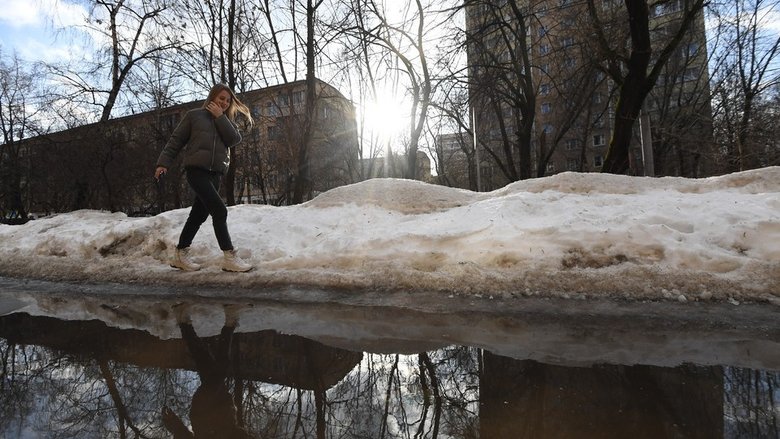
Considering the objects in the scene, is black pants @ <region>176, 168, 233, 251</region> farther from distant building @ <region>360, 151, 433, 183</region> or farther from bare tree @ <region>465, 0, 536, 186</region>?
distant building @ <region>360, 151, 433, 183</region>

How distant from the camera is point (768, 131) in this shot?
16.3 metres

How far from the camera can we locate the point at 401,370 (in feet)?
7.84

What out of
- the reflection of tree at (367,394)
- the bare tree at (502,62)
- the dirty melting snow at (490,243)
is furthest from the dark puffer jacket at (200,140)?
the bare tree at (502,62)

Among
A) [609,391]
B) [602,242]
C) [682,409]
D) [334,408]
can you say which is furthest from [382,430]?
[602,242]

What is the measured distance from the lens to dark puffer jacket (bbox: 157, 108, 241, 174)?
4715 millimetres

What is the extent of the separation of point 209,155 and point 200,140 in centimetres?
20

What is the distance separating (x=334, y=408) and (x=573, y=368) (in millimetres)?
1343

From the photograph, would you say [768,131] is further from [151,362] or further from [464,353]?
[151,362]

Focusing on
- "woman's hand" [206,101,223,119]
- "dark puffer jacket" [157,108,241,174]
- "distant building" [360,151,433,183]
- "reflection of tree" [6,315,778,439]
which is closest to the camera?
"reflection of tree" [6,315,778,439]

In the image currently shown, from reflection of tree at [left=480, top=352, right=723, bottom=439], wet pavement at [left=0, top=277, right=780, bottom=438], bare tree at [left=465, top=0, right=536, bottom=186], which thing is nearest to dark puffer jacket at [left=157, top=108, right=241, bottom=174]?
wet pavement at [left=0, top=277, right=780, bottom=438]

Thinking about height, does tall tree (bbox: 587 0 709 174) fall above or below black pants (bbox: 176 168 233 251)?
above

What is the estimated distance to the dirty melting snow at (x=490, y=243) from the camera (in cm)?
361

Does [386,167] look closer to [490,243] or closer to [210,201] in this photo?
[210,201]

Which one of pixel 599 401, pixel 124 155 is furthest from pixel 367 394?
pixel 124 155
